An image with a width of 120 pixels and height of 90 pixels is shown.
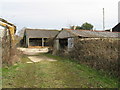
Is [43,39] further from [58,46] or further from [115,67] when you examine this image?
[115,67]

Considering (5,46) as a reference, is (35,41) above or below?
above

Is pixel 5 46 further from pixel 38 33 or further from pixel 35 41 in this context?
pixel 35 41

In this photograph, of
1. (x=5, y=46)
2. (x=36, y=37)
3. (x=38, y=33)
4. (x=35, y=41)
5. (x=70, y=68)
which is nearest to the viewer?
(x=70, y=68)

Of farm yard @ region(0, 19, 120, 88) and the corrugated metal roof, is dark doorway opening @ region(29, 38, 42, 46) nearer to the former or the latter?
the corrugated metal roof

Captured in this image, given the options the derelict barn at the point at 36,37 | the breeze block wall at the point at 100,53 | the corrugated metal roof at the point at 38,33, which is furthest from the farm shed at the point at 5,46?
the derelict barn at the point at 36,37

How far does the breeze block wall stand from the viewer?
6337 mm

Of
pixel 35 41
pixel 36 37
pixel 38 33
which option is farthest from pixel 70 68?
pixel 35 41

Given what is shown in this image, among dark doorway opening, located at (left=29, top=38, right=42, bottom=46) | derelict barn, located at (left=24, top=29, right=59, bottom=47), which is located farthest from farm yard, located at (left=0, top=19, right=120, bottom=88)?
dark doorway opening, located at (left=29, top=38, right=42, bottom=46)

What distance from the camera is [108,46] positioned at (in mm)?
8766

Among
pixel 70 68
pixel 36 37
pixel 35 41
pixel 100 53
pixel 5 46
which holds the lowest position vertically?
pixel 70 68

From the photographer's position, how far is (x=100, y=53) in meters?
7.82

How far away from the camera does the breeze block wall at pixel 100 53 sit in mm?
6337

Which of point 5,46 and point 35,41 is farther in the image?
point 35,41

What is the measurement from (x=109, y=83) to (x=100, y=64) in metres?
2.20
